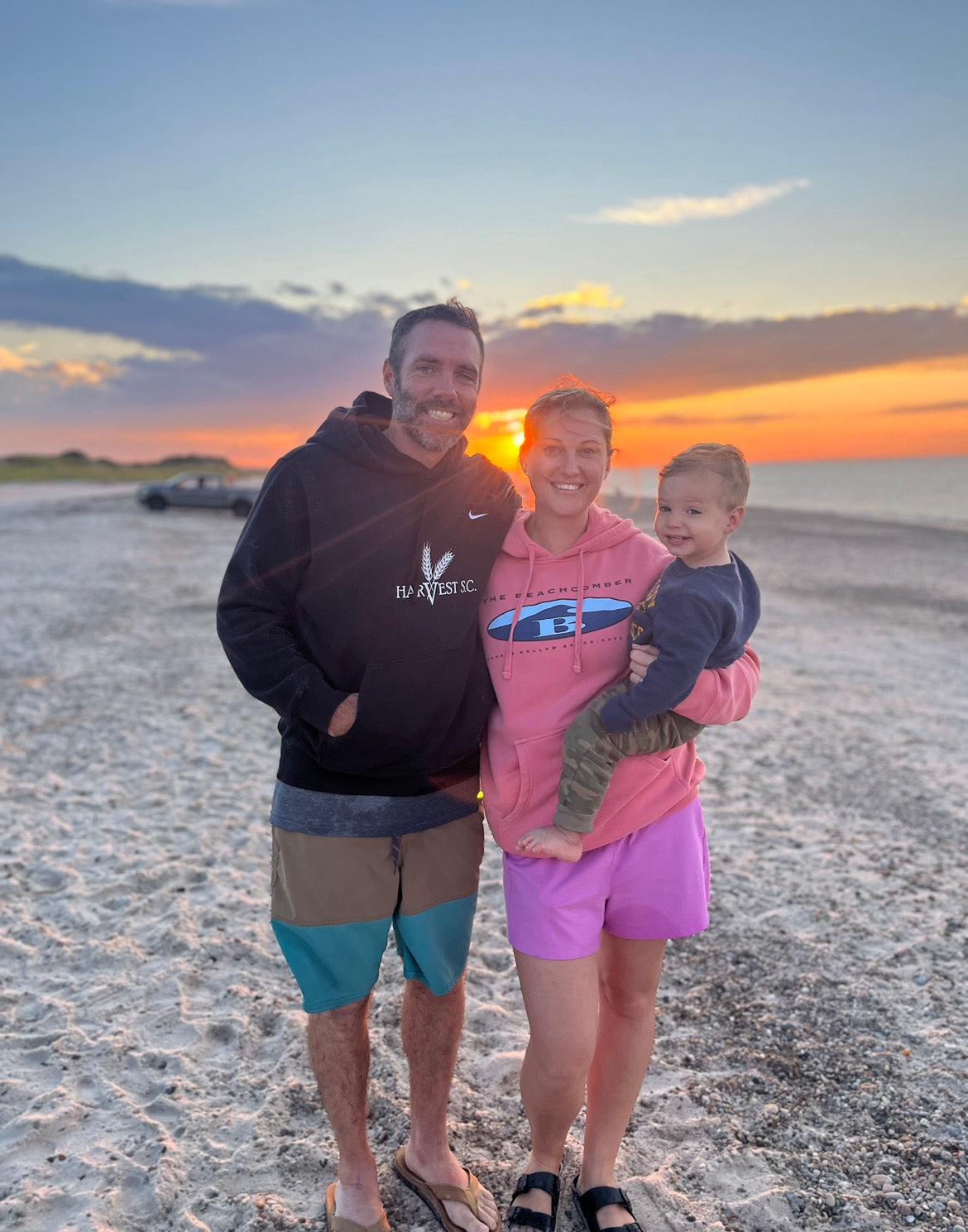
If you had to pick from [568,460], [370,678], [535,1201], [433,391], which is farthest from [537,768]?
[535,1201]

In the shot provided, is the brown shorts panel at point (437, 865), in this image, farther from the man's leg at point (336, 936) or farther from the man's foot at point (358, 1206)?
the man's foot at point (358, 1206)

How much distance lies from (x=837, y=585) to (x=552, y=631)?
16019 mm

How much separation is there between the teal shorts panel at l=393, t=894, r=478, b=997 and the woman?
27 cm

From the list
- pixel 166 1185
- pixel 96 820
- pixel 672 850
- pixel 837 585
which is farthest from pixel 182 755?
pixel 837 585

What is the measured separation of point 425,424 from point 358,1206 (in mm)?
2505

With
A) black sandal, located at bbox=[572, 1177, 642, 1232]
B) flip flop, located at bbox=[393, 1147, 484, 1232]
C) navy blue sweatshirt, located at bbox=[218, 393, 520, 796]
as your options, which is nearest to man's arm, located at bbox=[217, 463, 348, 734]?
navy blue sweatshirt, located at bbox=[218, 393, 520, 796]

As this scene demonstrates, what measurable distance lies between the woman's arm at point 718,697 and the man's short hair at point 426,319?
1.23 meters

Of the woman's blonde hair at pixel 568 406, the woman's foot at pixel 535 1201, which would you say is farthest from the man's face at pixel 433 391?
the woman's foot at pixel 535 1201

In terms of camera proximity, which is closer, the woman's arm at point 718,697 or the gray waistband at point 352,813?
the woman's arm at point 718,697

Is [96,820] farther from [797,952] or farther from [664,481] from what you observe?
[664,481]

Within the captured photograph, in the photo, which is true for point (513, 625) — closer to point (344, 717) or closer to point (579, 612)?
point (579, 612)

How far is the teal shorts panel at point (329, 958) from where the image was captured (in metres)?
2.43

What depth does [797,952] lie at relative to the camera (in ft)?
13.7

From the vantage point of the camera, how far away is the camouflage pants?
222cm
